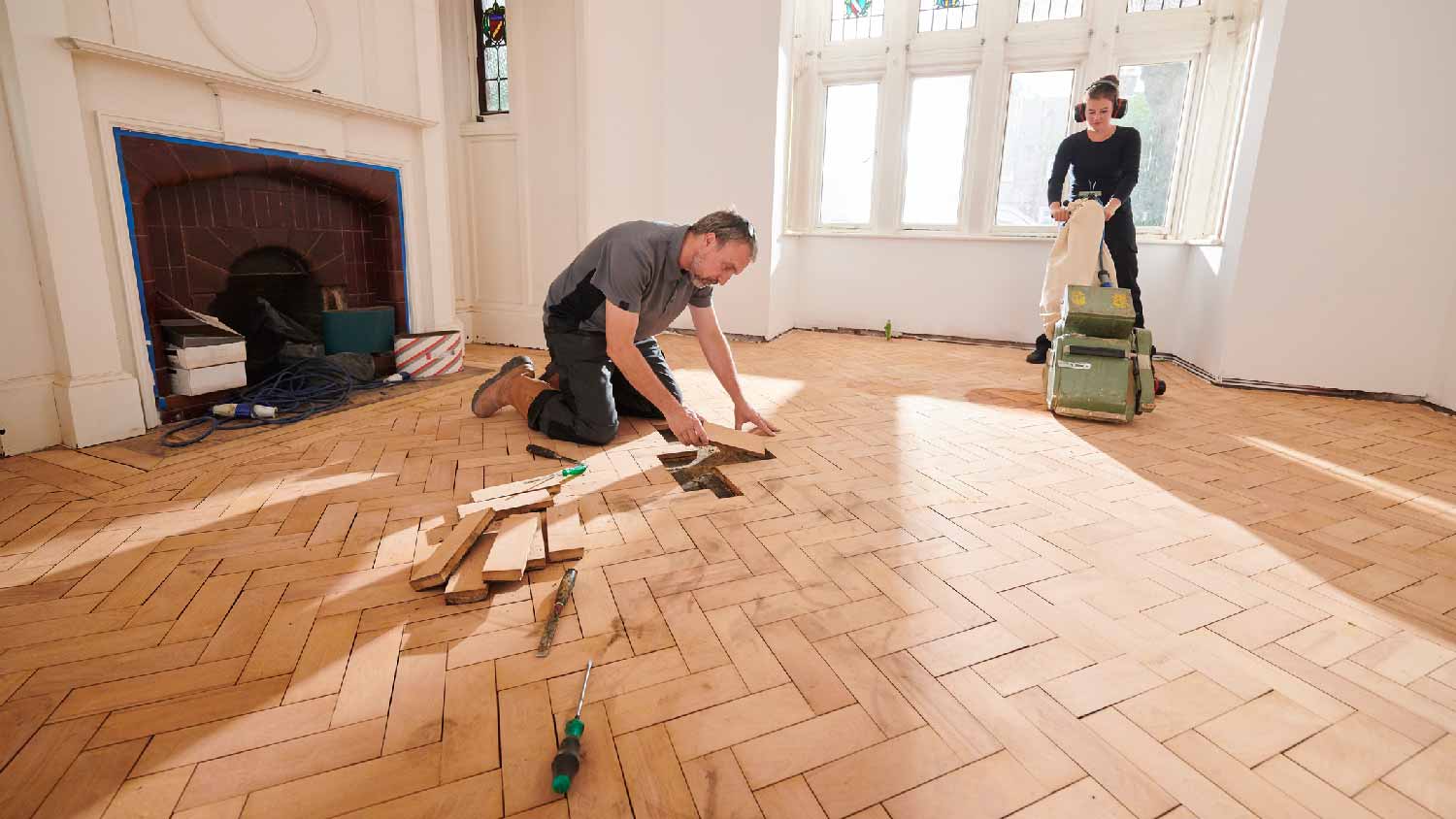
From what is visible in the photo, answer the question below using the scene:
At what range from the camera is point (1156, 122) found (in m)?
5.49

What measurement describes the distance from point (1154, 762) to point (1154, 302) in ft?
17.2

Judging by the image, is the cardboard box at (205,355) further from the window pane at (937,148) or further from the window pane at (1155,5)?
the window pane at (1155,5)

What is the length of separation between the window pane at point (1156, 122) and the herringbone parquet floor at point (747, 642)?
11.4 feet

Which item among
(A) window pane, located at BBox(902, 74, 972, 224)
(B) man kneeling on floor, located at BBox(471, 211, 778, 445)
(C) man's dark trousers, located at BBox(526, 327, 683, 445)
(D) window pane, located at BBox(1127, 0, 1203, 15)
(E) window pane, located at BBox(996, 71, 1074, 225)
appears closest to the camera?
(B) man kneeling on floor, located at BBox(471, 211, 778, 445)

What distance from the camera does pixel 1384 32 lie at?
3.80m

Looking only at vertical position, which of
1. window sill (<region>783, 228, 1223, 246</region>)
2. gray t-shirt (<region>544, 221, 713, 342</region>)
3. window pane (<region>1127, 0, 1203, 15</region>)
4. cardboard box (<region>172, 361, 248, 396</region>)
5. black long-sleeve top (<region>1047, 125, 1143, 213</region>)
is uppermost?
window pane (<region>1127, 0, 1203, 15</region>)

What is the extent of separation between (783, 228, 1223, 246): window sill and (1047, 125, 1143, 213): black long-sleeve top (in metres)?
1.21

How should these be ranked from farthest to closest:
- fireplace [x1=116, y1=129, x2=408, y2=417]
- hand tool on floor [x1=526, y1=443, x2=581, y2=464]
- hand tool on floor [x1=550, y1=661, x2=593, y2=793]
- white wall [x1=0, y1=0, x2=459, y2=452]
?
fireplace [x1=116, y1=129, x2=408, y2=417], hand tool on floor [x1=526, y1=443, x2=581, y2=464], white wall [x1=0, y1=0, x2=459, y2=452], hand tool on floor [x1=550, y1=661, x2=593, y2=793]

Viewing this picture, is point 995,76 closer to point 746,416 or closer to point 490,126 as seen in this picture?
point 490,126

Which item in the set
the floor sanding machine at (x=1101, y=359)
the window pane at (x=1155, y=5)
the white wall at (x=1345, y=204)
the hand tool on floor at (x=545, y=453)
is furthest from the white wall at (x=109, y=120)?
the window pane at (x=1155, y=5)

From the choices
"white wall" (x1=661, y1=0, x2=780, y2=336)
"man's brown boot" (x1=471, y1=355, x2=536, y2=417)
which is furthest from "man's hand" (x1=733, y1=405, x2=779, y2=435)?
"white wall" (x1=661, y1=0, x2=780, y2=336)

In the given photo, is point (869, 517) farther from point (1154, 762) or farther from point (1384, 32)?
point (1384, 32)

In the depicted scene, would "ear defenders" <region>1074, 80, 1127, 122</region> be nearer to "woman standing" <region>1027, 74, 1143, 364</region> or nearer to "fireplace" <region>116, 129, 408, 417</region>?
"woman standing" <region>1027, 74, 1143, 364</region>

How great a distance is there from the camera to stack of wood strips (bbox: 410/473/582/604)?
1.67m
